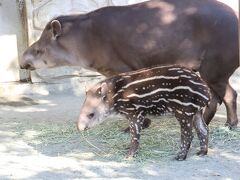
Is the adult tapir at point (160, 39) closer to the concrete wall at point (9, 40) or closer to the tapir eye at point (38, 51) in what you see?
the tapir eye at point (38, 51)

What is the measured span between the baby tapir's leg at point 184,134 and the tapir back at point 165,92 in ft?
0.17

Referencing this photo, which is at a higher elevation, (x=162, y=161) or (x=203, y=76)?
(x=203, y=76)

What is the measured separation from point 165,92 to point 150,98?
0.45ft

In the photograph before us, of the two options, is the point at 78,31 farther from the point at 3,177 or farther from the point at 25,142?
the point at 3,177

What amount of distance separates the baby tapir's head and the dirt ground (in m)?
0.34

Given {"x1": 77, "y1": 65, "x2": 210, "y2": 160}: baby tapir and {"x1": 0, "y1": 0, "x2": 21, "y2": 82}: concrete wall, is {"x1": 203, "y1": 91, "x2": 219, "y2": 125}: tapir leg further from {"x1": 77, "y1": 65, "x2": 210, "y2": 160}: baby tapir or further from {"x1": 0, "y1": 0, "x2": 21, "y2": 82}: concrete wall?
{"x1": 0, "y1": 0, "x2": 21, "y2": 82}: concrete wall

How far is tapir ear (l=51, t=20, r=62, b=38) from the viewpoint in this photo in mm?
6594

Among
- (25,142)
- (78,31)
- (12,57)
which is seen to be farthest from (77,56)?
(12,57)

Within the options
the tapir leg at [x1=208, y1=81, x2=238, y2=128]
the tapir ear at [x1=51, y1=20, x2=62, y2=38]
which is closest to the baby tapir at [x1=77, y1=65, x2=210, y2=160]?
the tapir leg at [x1=208, y1=81, x2=238, y2=128]

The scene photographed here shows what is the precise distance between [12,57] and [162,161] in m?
4.14

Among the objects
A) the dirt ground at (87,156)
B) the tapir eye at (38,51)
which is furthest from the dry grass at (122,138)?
the tapir eye at (38,51)

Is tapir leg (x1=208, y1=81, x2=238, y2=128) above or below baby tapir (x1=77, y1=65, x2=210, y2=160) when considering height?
below

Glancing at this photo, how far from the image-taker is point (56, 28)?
262 inches

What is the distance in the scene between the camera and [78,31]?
21.7 feet
